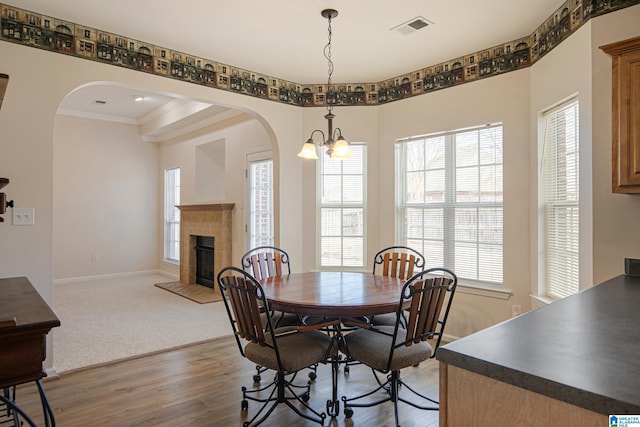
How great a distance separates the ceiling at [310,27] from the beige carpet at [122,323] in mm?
2818

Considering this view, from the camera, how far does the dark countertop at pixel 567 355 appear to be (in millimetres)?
756

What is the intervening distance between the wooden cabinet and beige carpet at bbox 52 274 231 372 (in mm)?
3673

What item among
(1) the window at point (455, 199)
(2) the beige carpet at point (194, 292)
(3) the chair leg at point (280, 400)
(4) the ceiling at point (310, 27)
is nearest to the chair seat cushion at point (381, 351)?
(3) the chair leg at point (280, 400)

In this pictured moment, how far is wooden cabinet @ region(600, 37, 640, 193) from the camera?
2.08 m

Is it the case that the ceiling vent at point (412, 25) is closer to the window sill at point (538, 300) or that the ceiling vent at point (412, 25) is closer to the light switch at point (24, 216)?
the window sill at point (538, 300)

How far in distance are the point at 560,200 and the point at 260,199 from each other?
12.2 ft

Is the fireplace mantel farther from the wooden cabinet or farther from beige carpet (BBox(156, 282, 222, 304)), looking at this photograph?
the wooden cabinet

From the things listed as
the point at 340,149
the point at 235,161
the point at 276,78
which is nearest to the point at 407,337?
the point at 340,149

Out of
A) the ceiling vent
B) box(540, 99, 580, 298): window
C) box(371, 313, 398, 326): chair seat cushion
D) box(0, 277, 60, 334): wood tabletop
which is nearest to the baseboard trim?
box(0, 277, 60, 334): wood tabletop

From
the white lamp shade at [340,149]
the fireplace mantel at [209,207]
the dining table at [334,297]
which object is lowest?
the dining table at [334,297]

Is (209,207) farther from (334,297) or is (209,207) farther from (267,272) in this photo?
(334,297)

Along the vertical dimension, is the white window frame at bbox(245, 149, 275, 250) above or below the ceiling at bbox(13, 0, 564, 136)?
below

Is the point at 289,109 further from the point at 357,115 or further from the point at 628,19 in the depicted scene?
the point at 628,19

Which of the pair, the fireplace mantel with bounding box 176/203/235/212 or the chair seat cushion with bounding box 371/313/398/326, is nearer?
the chair seat cushion with bounding box 371/313/398/326
